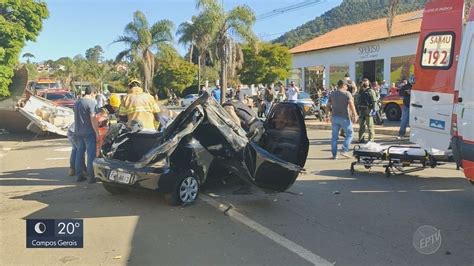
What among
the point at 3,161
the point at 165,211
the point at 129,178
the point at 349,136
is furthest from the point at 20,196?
the point at 349,136

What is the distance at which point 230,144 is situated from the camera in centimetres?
643

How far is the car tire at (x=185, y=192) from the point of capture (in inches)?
252

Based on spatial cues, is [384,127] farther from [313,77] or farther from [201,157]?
[313,77]

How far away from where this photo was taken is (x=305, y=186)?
25.5ft

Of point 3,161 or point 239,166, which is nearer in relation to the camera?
point 239,166

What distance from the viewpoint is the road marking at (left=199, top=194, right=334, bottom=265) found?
451 cm

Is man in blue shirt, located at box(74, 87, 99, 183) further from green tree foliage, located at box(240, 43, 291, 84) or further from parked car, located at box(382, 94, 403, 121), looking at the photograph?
green tree foliage, located at box(240, 43, 291, 84)

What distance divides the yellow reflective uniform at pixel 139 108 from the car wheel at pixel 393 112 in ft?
44.8

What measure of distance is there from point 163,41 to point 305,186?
31.5 meters

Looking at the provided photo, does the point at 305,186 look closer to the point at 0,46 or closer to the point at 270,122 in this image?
the point at 270,122

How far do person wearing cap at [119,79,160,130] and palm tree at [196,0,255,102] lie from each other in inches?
710

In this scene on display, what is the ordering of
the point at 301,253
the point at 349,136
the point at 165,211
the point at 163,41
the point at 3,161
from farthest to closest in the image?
the point at 163,41 < the point at 3,161 < the point at 349,136 < the point at 165,211 < the point at 301,253

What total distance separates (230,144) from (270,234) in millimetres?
1571
